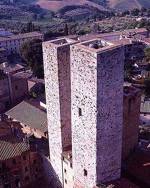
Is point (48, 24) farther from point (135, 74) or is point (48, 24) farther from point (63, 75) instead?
point (63, 75)

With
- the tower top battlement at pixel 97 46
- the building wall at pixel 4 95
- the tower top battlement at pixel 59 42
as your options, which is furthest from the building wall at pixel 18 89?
the tower top battlement at pixel 97 46

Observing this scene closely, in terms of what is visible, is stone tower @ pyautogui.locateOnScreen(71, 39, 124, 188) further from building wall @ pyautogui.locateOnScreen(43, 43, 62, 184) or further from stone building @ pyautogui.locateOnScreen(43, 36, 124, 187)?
building wall @ pyautogui.locateOnScreen(43, 43, 62, 184)

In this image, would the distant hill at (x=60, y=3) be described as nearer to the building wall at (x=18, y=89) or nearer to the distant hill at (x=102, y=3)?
the distant hill at (x=102, y=3)

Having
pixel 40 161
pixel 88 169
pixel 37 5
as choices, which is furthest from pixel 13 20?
pixel 88 169

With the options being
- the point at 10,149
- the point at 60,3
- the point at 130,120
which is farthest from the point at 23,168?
the point at 60,3

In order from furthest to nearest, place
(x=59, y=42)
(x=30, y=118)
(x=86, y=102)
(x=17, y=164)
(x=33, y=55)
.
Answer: (x=33, y=55)
(x=30, y=118)
(x=17, y=164)
(x=59, y=42)
(x=86, y=102)

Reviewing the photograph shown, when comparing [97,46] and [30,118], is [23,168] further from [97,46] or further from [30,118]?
[97,46]
